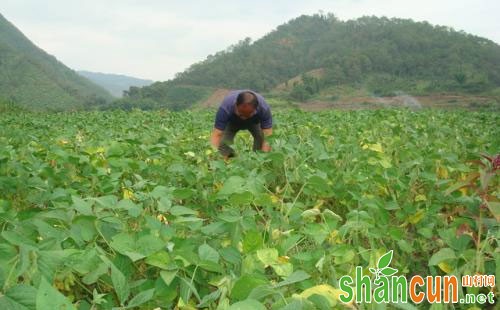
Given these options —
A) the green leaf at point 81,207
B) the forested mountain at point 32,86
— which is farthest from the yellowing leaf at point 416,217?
the forested mountain at point 32,86

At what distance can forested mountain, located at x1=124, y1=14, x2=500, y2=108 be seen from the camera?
65.2m

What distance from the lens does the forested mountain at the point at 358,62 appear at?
65188 mm

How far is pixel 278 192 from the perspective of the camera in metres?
3.01

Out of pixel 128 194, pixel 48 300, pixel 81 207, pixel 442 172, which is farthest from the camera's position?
pixel 442 172

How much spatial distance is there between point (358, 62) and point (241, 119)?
7064cm

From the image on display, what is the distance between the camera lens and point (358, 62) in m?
71.7

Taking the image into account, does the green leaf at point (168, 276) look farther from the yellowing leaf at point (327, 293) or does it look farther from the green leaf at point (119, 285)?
the yellowing leaf at point (327, 293)

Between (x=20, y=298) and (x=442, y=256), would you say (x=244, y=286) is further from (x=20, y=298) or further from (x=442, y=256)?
(x=442, y=256)

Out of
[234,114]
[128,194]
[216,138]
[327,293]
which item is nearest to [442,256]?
[327,293]

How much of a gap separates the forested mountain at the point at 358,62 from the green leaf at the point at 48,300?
57.3m

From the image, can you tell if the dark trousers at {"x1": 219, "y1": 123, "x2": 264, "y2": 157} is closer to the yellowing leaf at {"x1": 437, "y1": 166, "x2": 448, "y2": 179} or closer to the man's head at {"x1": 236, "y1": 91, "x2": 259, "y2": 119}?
the man's head at {"x1": 236, "y1": 91, "x2": 259, "y2": 119}

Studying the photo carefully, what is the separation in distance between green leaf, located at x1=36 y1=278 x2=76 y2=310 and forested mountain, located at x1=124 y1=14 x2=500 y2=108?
57322mm

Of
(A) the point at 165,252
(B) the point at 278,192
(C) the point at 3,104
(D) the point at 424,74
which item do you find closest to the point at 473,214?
(B) the point at 278,192

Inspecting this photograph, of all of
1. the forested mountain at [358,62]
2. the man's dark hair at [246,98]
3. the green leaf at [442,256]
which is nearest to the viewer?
the green leaf at [442,256]
